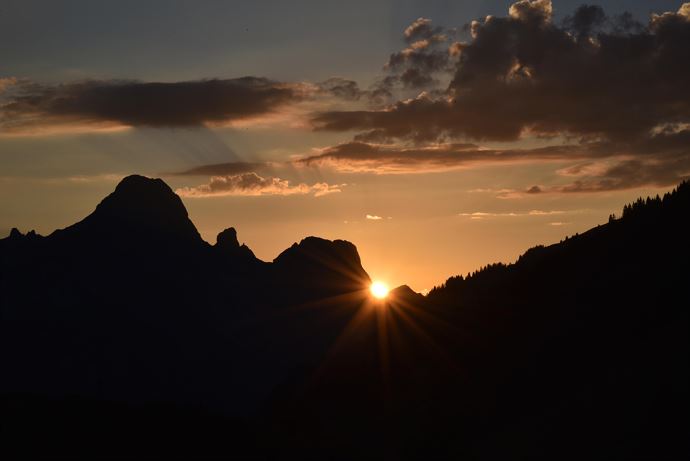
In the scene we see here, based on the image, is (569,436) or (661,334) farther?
(661,334)

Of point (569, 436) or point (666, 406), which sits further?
point (569, 436)

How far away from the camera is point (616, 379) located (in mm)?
56250

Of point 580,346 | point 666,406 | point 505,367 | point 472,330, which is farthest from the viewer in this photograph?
point 472,330

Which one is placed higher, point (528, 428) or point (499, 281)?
point (499, 281)

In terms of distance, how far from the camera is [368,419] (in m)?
80.2

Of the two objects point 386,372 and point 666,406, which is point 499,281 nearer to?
point 386,372

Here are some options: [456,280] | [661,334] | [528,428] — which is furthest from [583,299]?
[456,280]

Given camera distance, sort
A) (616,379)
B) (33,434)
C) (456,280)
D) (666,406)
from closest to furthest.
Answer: (666,406)
(616,379)
(33,434)
(456,280)

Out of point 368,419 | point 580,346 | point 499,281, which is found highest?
point 499,281

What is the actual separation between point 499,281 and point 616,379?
3555cm

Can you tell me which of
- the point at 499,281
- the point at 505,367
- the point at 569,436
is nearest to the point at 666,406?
the point at 569,436

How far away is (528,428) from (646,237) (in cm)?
2711

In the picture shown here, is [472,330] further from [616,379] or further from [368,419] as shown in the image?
[616,379]

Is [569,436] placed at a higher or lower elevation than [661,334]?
lower
